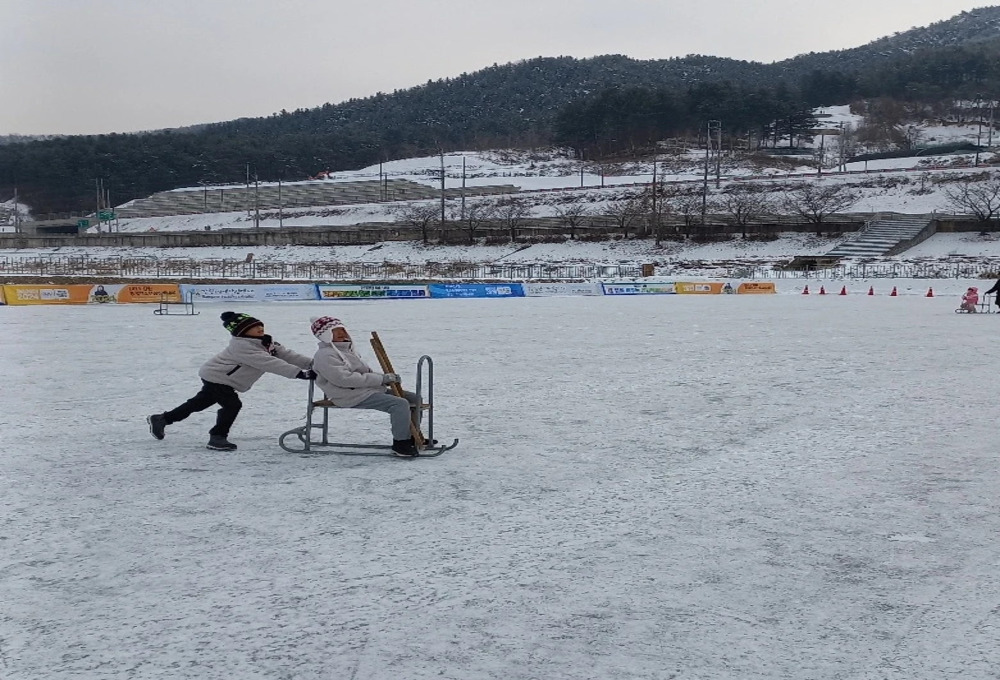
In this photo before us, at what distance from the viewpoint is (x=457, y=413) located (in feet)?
38.5

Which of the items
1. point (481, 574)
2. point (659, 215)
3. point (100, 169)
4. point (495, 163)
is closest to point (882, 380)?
point (481, 574)

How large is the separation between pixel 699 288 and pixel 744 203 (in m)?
32.7

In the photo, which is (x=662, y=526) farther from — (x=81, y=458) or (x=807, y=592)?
(x=81, y=458)

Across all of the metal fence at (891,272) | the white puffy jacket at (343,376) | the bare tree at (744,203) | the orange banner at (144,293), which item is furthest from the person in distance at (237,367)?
the bare tree at (744,203)

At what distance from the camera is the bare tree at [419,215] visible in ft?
243

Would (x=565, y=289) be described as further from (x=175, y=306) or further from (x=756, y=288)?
(x=175, y=306)

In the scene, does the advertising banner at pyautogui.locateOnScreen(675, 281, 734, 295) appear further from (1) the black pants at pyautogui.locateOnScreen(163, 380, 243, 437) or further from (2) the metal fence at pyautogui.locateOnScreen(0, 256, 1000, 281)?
(1) the black pants at pyautogui.locateOnScreen(163, 380, 243, 437)

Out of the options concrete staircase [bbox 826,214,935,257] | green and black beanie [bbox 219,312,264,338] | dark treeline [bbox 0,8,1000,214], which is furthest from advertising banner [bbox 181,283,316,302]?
dark treeline [bbox 0,8,1000,214]

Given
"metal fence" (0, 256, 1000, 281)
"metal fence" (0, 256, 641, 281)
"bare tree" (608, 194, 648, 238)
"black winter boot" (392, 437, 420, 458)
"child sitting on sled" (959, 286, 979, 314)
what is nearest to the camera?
"black winter boot" (392, 437, 420, 458)

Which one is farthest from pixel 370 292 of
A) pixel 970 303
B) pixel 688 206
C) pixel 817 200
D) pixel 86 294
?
pixel 817 200

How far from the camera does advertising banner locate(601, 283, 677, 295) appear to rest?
40000 mm

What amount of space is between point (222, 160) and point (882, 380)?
144m

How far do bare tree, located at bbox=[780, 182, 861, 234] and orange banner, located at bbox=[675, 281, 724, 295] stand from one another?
80.5 ft

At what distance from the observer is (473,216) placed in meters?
76.5
